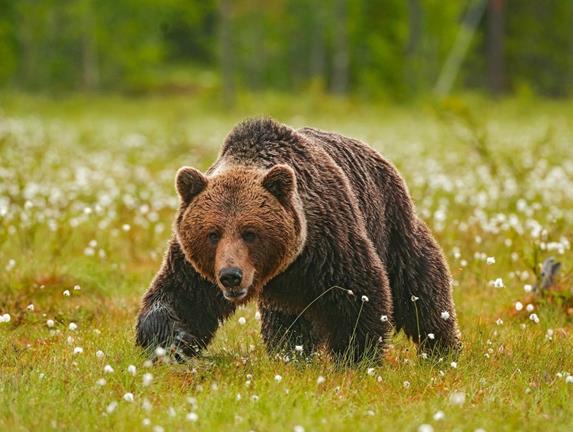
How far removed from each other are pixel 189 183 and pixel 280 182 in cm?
51

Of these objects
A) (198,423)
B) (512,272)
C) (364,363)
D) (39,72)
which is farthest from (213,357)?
(39,72)

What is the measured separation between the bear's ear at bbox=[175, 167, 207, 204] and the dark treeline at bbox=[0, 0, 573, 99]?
93.9 ft

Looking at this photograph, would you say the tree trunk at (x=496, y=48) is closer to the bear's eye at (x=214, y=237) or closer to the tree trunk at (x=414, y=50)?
the tree trunk at (x=414, y=50)

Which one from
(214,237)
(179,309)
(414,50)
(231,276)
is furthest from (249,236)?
(414,50)

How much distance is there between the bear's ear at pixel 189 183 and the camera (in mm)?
5113

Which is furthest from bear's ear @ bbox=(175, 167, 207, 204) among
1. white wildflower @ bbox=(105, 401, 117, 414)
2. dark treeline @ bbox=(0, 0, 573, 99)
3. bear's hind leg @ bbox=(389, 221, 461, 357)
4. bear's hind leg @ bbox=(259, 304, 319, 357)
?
dark treeline @ bbox=(0, 0, 573, 99)

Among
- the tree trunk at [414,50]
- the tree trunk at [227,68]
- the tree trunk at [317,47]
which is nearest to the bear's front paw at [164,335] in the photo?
the tree trunk at [227,68]

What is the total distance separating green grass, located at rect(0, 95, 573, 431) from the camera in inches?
174

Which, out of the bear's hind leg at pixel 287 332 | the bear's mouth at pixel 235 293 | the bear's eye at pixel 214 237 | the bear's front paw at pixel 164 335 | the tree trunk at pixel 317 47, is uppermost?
the bear's eye at pixel 214 237

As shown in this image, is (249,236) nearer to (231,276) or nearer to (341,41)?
(231,276)

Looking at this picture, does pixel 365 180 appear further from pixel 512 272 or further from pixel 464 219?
pixel 464 219

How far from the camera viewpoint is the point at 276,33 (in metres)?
55.2

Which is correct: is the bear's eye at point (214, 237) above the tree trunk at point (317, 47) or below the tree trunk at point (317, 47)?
above

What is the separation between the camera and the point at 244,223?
4.98 metres
